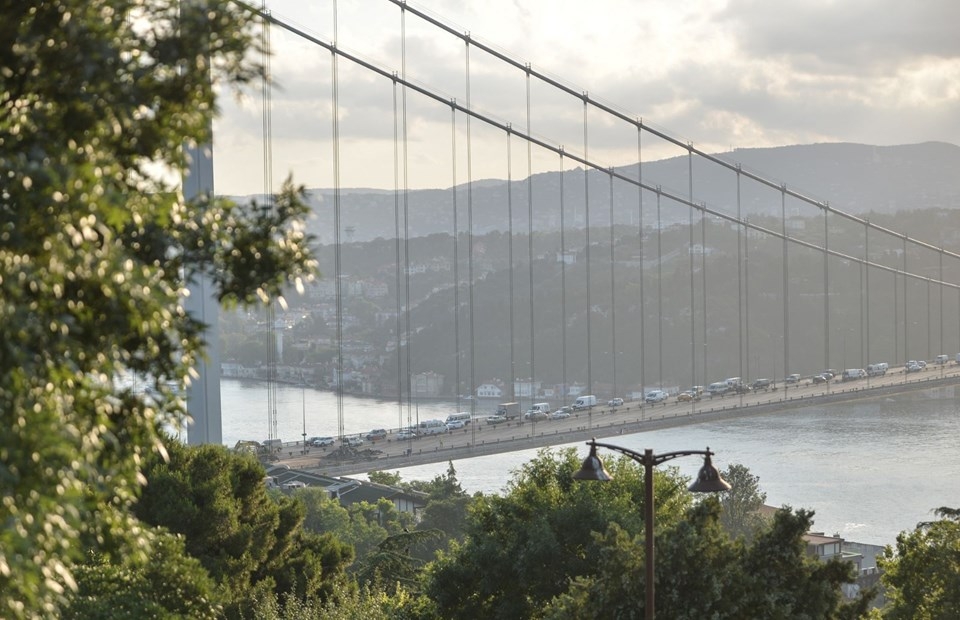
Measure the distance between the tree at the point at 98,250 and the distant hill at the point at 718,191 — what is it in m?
55.9

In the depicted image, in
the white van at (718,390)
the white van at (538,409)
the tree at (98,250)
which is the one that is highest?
the tree at (98,250)

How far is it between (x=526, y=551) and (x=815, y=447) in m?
34.4

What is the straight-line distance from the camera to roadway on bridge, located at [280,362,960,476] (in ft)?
71.6

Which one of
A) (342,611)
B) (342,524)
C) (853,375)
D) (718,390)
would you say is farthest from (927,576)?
(853,375)

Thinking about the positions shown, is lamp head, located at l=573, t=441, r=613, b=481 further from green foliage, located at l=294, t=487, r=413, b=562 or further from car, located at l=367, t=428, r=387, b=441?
green foliage, located at l=294, t=487, r=413, b=562

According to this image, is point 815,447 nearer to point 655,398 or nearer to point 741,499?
point 741,499

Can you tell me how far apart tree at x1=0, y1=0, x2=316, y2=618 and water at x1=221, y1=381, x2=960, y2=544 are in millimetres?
26257

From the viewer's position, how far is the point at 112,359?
3.06 m

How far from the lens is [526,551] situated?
408 inches

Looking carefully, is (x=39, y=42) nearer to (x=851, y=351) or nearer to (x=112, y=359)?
(x=112, y=359)

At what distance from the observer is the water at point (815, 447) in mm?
34375

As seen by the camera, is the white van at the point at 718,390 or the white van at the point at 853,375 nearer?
the white van at the point at 718,390

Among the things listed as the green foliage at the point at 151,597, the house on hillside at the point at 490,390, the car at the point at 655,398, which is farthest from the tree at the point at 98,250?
the house on hillside at the point at 490,390

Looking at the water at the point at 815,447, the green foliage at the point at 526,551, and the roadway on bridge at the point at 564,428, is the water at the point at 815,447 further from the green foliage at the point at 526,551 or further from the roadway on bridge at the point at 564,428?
the green foliage at the point at 526,551
